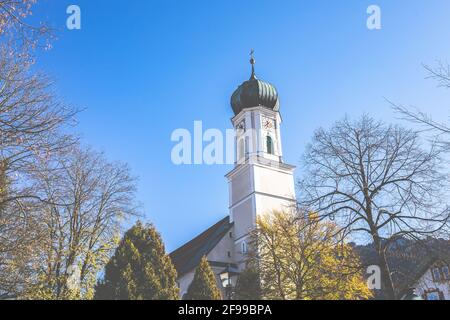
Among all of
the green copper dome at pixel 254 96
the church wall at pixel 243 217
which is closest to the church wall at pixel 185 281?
the church wall at pixel 243 217

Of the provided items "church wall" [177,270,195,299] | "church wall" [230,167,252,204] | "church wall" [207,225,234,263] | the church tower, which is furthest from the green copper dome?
"church wall" [177,270,195,299]

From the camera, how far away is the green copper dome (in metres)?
39.6

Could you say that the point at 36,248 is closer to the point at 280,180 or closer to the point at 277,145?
the point at 280,180

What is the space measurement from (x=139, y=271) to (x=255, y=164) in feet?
66.4

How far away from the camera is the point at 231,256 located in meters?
34.5

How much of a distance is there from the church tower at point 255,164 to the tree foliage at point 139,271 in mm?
15187

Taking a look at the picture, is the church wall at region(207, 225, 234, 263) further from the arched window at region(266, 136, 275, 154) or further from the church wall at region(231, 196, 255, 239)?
the arched window at region(266, 136, 275, 154)

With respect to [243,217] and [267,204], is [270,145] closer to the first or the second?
[267,204]

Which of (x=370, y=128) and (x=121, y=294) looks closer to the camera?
(x=370, y=128)

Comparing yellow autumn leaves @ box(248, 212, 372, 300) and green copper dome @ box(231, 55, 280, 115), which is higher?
green copper dome @ box(231, 55, 280, 115)

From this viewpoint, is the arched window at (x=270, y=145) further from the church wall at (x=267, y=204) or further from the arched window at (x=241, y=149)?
the church wall at (x=267, y=204)

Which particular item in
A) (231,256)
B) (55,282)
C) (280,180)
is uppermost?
(280,180)
